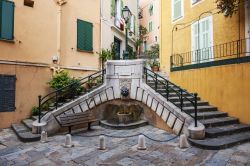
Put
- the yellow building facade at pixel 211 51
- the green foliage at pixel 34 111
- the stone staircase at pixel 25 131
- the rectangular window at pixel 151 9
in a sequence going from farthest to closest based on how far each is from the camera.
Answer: the rectangular window at pixel 151 9, the green foliage at pixel 34 111, the yellow building facade at pixel 211 51, the stone staircase at pixel 25 131

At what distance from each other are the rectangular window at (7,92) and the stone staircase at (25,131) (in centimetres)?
75

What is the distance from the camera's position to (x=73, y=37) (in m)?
11.7

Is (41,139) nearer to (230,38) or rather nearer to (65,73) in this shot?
(65,73)

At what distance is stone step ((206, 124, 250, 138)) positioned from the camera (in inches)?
270

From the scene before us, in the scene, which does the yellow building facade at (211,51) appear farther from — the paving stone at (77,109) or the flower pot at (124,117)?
the paving stone at (77,109)

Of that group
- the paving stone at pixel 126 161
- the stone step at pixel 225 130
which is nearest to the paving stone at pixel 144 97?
the stone step at pixel 225 130

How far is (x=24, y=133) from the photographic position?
7969 millimetres

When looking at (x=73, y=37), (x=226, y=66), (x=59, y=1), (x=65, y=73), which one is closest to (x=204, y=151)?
(x=226, y=66)

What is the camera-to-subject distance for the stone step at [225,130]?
22.5 feet

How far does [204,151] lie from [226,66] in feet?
12.5

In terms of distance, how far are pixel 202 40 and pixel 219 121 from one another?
4.70m

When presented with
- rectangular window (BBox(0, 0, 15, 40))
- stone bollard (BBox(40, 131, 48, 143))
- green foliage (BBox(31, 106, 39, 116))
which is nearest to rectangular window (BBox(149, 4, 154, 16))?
rectangular window (BBox(0, 0, 15, 40))

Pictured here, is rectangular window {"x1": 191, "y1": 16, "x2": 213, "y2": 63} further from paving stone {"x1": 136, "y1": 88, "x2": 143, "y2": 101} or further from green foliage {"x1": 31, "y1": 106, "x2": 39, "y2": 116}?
green foliage {"x1": 31, "y1": 106, "x2": 39, "y2": 116}

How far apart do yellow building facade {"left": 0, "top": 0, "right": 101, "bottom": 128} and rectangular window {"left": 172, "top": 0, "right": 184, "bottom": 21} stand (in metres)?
4.39
